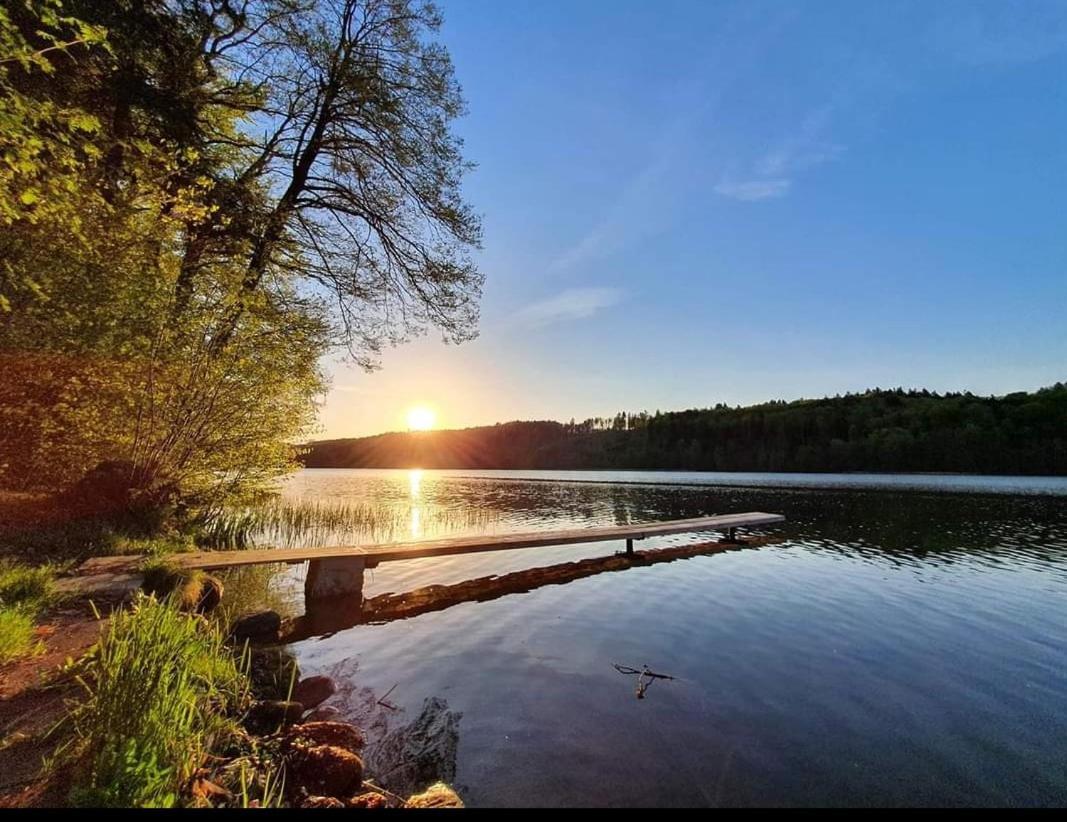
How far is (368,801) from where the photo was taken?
398cm

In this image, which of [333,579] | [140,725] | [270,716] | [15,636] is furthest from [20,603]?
[333,579]

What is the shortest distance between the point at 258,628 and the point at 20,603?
3078 millimetres

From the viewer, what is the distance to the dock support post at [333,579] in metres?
11.1

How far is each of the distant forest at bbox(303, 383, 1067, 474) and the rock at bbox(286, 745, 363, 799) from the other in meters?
49.6

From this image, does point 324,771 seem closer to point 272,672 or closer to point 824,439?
point 272,672

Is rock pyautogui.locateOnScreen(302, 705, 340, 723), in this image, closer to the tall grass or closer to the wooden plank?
the wooden plank

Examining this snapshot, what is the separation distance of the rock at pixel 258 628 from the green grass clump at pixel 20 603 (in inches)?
95.9

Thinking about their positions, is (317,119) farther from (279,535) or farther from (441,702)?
(441,702)

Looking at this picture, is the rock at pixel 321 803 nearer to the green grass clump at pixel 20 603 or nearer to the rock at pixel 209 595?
the green grass clump at pixel 20 603

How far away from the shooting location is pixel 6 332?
9258 millimetres

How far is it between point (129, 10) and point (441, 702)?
15.0 metres

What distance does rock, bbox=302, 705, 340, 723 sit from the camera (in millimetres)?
5863

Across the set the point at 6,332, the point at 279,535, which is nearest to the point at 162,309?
the point at 6,332

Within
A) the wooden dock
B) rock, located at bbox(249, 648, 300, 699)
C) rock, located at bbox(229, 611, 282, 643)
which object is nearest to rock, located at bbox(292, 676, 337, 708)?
rock, located at bbox(249, 648, 300, 699)
